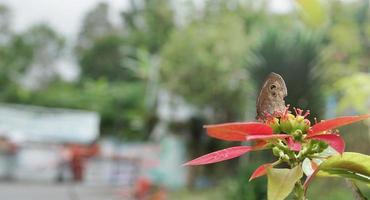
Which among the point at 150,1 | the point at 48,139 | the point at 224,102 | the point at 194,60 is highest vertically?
the point at 150,1

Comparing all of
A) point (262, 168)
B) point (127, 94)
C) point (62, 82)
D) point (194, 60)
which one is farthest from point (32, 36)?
point (262, 168)

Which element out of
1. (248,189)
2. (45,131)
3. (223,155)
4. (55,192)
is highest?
(223,155)

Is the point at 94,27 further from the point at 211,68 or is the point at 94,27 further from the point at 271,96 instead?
the point at 271,96

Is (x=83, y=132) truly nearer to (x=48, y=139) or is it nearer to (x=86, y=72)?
(x=48, y=139)

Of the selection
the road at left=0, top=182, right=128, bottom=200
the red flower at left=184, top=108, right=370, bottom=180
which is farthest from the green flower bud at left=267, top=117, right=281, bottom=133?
the road at left=0, top=182, right=128, bottom=200

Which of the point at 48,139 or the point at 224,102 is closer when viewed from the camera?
the point at 224,102

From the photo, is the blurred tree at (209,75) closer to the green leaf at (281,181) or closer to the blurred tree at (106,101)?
the blurred tree at (106,101)

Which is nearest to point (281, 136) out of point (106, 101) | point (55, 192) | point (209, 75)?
point (55, 192)
